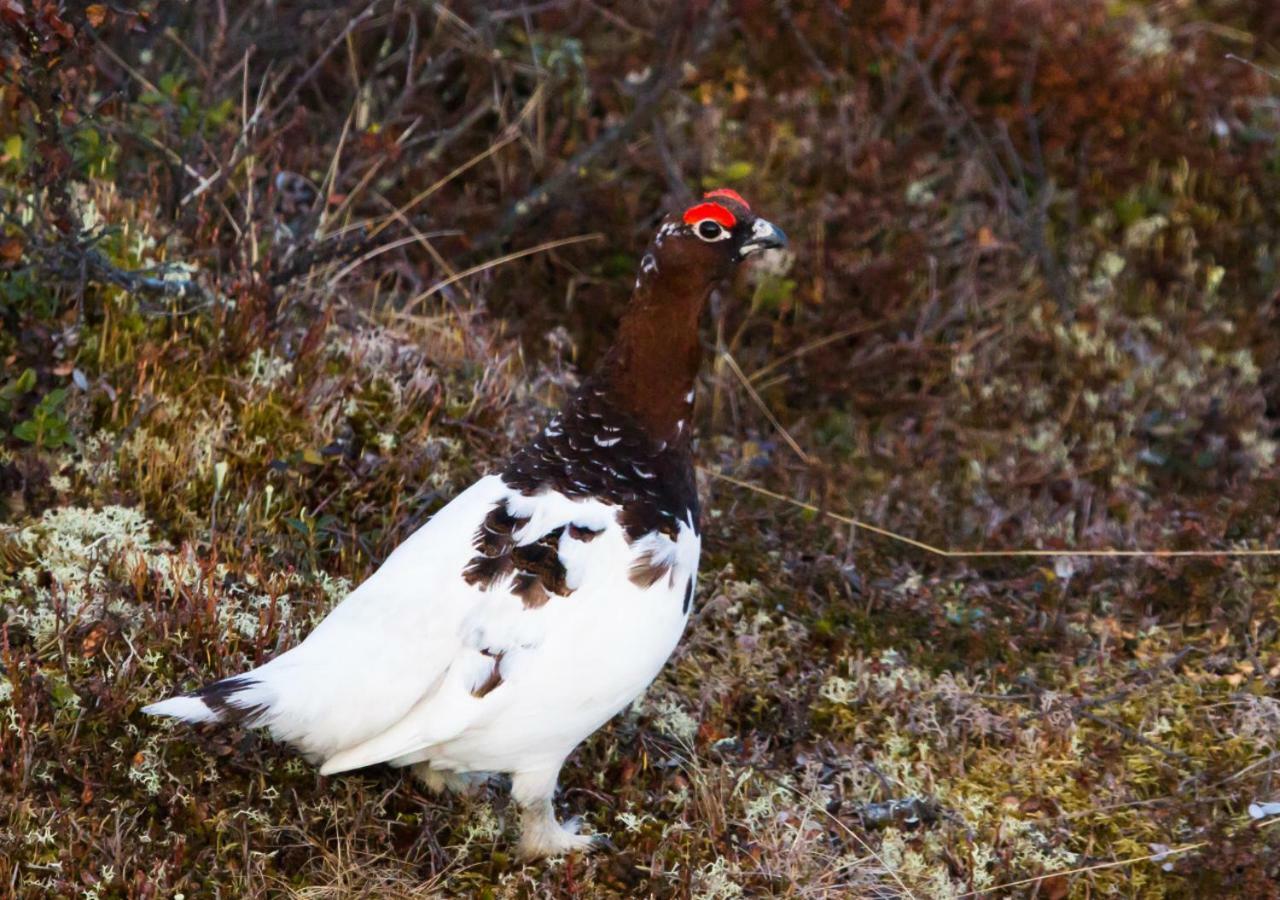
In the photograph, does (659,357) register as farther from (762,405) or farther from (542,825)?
(762,405)

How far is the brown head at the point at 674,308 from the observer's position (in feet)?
12.2

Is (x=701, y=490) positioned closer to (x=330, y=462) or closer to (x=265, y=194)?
(x=330, y=462)

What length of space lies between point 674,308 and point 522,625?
960mm

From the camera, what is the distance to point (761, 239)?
12.6 feet

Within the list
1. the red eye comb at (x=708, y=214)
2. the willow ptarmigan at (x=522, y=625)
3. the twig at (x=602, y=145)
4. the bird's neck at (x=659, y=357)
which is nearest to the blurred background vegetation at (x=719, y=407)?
the twig at (x=602, y=145)

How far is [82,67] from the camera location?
446 cm

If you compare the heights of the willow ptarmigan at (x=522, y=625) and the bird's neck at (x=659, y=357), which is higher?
the bird's neck at (x=659, y=357)

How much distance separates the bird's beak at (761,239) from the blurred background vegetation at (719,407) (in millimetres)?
Result: 1144

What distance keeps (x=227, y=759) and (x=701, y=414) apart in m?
2.51

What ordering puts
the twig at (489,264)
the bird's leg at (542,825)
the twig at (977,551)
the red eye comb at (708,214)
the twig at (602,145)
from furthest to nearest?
the twig at (602,145)
the twig at (489,264)
the twig at (977,551)
the red eye comb at (708,214)
the bird's leg at (542,825)

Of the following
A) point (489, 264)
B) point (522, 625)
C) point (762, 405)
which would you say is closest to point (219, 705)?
point (522, 625)

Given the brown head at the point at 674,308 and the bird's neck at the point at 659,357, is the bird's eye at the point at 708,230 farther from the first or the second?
the bird's neck at the point at 659,357

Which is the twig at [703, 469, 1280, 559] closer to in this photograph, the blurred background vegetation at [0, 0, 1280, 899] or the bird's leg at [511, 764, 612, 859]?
the blurred background vegetation at [0, 0, 1280, 899]

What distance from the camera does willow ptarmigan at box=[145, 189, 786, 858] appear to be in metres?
3.27
